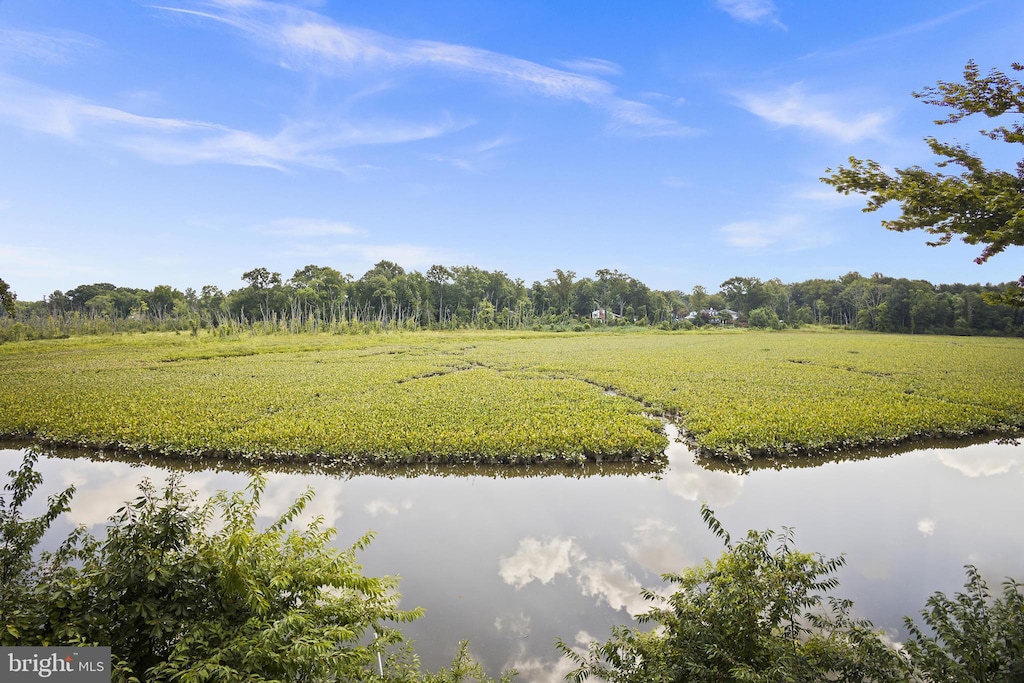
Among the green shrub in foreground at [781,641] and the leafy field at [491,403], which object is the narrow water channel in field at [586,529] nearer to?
the leafy field at [491,403]

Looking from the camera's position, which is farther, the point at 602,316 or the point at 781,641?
the point at 602,316

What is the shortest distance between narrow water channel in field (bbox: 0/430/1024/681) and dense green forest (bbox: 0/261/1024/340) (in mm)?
19628

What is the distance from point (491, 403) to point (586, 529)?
6561 millimetres

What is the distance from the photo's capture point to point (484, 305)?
5709cm

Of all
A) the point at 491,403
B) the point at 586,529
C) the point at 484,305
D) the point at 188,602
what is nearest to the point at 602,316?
the point at 484,305

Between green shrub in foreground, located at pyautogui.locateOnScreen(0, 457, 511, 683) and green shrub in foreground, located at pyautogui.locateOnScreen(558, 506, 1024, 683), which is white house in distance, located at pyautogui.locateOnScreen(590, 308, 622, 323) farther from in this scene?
green shrub in foreground, located at pyautogui.locateOnScreen(0, 457, 511, 683)

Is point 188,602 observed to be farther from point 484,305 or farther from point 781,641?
point 484,305

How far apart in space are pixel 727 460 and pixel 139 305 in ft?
149

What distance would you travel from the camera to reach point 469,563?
20.7 feet

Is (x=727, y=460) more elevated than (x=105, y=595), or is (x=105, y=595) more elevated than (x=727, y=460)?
(x=105, y=595)

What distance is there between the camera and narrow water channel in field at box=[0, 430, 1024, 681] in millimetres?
5305

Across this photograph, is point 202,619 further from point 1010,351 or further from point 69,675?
point 1010,351

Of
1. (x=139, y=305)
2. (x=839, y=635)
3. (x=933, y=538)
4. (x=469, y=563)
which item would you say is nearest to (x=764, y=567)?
(x=839, y=635)

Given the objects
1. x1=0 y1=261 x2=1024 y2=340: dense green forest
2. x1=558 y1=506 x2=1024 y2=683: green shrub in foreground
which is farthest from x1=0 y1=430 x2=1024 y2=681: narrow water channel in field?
x1=0 y1=261 x2=1024 y2=340: dense green forest
